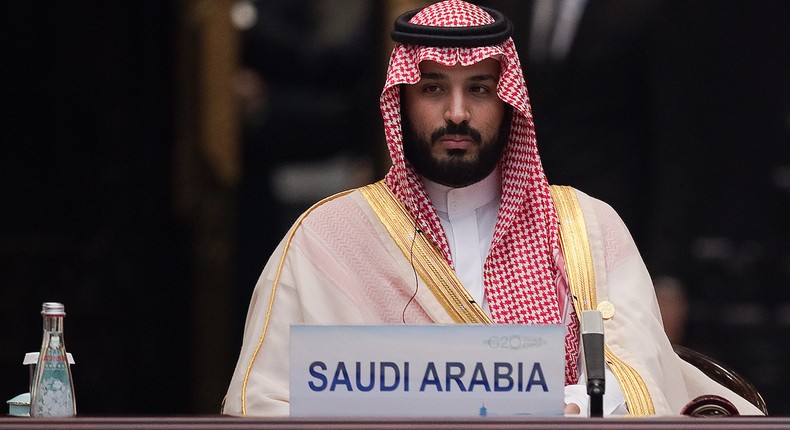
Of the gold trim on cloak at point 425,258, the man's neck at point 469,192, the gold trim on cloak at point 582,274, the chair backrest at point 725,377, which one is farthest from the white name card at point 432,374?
the man's neck at point 469,192

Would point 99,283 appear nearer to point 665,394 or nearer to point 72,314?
point 72,314

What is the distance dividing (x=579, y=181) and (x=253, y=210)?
0.99 metres

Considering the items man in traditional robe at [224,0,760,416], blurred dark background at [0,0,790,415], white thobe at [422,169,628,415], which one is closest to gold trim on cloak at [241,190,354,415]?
man in traditional robe at [224,0,760,416]

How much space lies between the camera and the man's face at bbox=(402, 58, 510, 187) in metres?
3.24

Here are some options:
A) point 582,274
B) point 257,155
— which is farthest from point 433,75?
point 257,155

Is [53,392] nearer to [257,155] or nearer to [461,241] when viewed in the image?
[461,241]

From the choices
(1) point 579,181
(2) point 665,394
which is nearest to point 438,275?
(2) point 665,394

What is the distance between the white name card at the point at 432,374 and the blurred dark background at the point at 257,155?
9.04 feet

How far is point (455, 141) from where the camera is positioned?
10.7ft

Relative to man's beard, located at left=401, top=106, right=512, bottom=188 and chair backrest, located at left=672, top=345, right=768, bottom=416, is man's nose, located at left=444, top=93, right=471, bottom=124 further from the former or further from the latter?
chair backrest, located at left=672, top=345, right=768, bottom=416

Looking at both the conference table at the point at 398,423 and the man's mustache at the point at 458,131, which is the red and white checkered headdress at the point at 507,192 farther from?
the conference table at the point at 398,423

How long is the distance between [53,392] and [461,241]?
0.97 metres

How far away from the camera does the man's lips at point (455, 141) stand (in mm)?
3250

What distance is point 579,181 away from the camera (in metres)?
5.20
